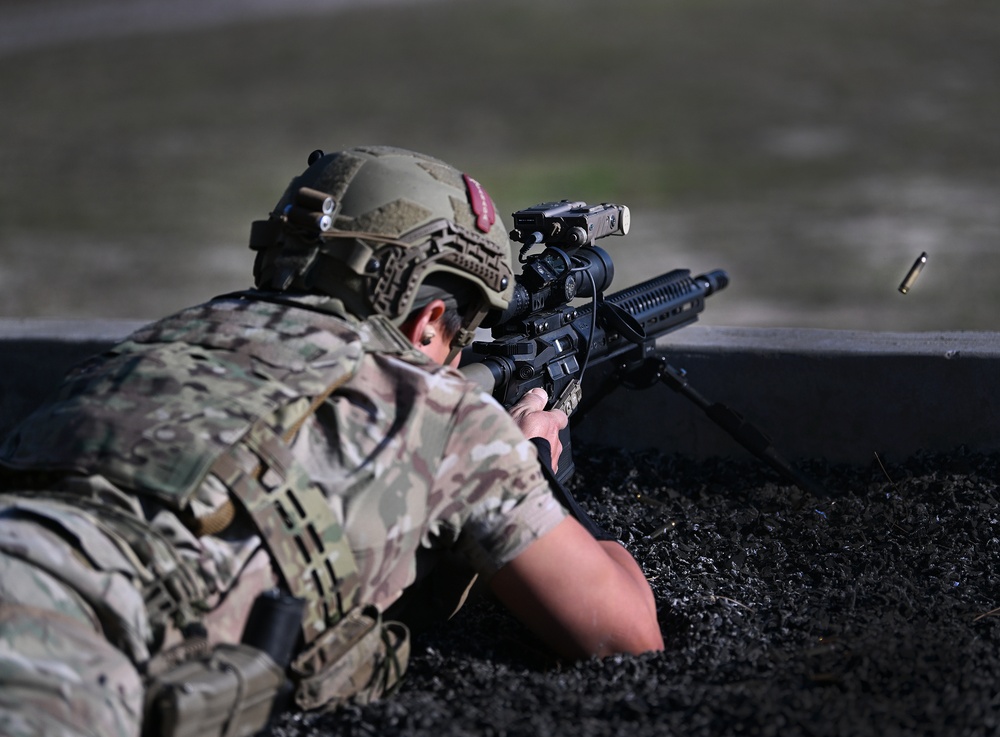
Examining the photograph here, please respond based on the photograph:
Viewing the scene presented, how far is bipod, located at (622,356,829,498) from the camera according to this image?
4457mm

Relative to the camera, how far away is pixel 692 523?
431 cm

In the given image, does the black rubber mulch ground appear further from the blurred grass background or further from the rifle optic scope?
the blurred grass background

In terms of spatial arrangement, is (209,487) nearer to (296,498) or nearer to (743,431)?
(296,498)

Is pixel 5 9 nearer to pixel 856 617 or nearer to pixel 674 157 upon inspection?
pixel 674 157

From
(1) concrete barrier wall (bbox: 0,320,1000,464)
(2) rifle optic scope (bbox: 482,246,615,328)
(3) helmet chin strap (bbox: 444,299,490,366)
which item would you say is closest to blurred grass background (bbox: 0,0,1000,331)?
(1) concrete barrier wall (bbox: 0,320,1000,464)

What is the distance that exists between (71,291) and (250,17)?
53.7 feet

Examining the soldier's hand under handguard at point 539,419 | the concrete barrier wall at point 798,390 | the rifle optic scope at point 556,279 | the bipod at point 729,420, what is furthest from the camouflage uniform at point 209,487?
the concrete barrier wall at point 798,390

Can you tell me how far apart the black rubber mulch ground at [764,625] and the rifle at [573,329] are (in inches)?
12.3

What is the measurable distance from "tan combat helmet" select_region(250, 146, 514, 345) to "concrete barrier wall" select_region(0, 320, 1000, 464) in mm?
1822

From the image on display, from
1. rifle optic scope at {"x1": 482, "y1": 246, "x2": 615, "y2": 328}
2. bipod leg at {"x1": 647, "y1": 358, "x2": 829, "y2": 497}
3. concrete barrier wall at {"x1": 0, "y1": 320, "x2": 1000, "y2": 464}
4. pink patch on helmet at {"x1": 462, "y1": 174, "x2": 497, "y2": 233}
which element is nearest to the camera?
pink patch on helmet at {"x1": 462, "y1": 174, "x2": 497, "y2": 233}

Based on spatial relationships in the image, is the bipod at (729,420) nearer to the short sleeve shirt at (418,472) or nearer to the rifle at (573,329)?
the rifle at (573,329)

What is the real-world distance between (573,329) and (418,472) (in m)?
1.44

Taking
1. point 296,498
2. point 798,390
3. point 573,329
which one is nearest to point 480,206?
point 296,498

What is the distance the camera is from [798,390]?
4730mm
